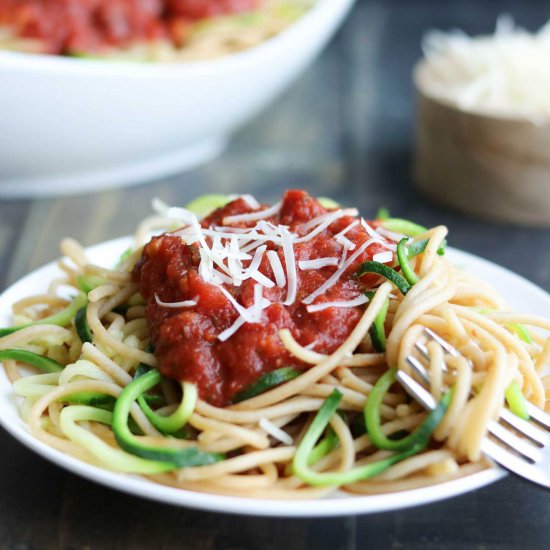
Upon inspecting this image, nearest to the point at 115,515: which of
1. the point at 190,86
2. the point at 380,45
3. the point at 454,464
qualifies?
the point at 454,464

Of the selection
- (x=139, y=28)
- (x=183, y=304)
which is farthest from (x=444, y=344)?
(x=139, y=28)

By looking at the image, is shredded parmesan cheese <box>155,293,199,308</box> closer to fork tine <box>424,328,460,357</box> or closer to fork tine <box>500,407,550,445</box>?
fork tine <box>424,328,460,357</box>

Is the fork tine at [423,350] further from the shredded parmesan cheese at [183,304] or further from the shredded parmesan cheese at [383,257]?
the shredded parmesan cheese at [183,304]

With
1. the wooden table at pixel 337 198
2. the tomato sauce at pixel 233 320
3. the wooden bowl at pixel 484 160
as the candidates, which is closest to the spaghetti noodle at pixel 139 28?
the wooden table at pixel 337 198

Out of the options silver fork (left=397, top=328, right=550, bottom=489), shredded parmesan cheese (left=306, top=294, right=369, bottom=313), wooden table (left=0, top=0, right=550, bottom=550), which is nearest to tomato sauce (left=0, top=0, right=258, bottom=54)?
wooden table (left=0, top=0, right=550, bottom=550)

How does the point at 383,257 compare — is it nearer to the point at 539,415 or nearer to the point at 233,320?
the point at 233,320

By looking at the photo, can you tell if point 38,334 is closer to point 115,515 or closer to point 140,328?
point 140,328
